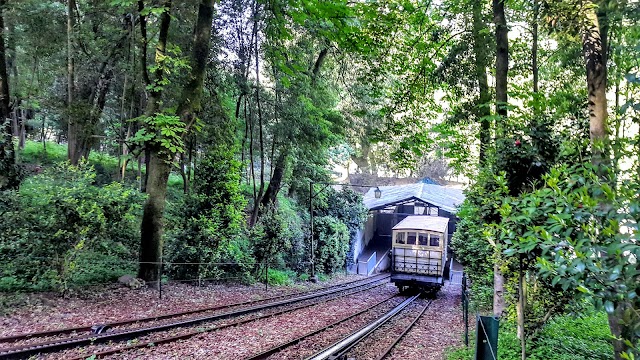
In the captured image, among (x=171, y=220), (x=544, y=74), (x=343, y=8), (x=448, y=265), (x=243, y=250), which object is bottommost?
(x=448, y=265)

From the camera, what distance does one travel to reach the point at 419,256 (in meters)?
18.4

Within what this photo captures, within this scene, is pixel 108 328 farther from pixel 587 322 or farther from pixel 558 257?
pixel 587 322

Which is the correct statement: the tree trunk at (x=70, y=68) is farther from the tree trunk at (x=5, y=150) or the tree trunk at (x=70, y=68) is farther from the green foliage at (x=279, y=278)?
the green foliage at (x=279, y=278)

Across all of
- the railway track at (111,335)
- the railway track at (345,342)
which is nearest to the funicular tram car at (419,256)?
the railway track at (345,342)

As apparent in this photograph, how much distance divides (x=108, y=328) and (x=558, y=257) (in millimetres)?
7315

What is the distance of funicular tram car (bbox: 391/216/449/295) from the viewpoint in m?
17.5

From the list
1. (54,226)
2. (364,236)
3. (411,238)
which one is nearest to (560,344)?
(54,226)

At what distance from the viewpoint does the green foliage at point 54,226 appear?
8406mm

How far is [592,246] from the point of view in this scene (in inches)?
96.1

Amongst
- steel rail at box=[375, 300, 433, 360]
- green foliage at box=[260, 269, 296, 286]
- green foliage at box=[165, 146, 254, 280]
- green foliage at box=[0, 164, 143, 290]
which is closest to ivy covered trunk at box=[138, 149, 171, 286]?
green foliage at box=[0, 164, 143, 290]

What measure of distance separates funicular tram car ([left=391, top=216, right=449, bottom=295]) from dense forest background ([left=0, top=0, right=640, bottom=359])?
177 inches

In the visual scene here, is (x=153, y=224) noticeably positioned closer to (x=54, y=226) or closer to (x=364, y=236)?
(x=54, y=226)

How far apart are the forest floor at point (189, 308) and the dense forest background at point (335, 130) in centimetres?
82

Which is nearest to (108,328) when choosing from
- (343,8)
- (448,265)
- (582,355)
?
(343,8)
